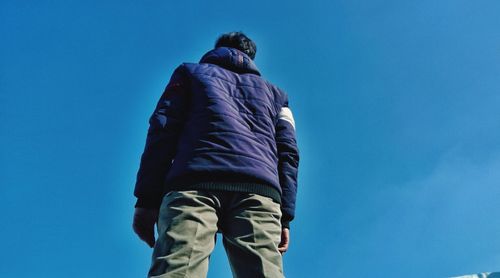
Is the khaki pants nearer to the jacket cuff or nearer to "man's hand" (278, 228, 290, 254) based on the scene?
the jacket cuff

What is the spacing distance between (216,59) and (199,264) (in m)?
1.51

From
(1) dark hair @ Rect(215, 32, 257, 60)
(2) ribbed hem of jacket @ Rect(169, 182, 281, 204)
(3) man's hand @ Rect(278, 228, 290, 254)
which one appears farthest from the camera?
(1) dark hair @ Rect(215, 32, 257, 60)

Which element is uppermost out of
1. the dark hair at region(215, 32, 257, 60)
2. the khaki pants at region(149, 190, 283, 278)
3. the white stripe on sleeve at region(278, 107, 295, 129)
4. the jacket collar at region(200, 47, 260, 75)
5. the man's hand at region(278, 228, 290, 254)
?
the dark hair at region(215, 32, 257, 60)

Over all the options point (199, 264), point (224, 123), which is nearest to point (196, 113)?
point (224, 123)

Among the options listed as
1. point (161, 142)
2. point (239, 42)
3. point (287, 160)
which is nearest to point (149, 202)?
point (161, 142)

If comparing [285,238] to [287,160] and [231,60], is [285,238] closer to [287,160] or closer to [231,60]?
[287,160]

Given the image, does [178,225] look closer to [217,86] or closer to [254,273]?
[254,273]

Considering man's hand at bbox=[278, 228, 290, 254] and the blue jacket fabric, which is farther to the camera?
man's hand at bbox=[278, 228, 290, 254]

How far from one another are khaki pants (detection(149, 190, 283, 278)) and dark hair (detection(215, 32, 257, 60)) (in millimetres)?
1404

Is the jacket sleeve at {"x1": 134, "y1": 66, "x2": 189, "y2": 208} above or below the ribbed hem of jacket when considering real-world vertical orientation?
above

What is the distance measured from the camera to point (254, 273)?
80.9 inches

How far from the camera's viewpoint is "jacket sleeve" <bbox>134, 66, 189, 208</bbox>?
7.68 ft

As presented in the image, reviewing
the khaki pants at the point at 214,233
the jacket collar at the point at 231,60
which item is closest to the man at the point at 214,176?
the khaki pants at the point at 214,233

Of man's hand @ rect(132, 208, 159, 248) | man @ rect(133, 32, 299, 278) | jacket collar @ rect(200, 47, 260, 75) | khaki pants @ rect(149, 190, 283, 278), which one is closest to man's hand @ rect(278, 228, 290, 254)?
man @ rect(133, 32, 299, 278)
